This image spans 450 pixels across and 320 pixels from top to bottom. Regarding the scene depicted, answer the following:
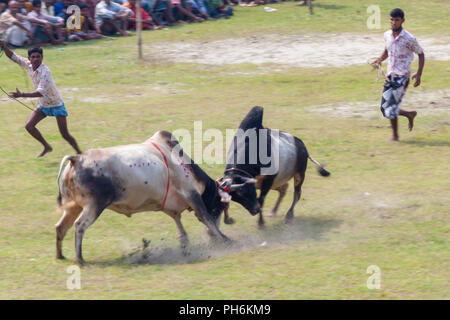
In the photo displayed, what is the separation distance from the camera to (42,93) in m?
9.49

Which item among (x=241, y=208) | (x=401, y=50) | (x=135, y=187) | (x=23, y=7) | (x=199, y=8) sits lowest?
(x=241, y=208)

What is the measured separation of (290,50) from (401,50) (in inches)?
248

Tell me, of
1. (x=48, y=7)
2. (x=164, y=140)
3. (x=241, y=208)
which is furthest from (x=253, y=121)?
(x=48, y=7)

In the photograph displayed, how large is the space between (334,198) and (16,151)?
4609mm

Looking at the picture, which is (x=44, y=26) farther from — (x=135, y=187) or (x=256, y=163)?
(x=135, y=187)

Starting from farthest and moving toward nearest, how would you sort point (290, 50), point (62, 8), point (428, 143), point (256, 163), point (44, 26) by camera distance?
1. point (62, 8)
2. point (44, 26)
3. point (290, 50)
4. point (428, 143)
5. point (256, 163)

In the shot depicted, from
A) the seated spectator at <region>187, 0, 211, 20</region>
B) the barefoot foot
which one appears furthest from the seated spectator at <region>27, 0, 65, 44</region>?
the barefoot foot

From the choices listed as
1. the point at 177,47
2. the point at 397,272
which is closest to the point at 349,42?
the point at 177,47

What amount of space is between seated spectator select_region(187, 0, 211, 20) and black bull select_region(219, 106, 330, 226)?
41.6ft

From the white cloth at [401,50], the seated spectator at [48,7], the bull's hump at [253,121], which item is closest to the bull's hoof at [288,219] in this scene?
the bull's hump at [253,121]

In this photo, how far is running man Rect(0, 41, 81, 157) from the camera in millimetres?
9359

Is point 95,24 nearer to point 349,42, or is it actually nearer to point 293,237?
point 349,42

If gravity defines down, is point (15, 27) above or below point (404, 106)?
above

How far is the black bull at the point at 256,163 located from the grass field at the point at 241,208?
1.35ft
